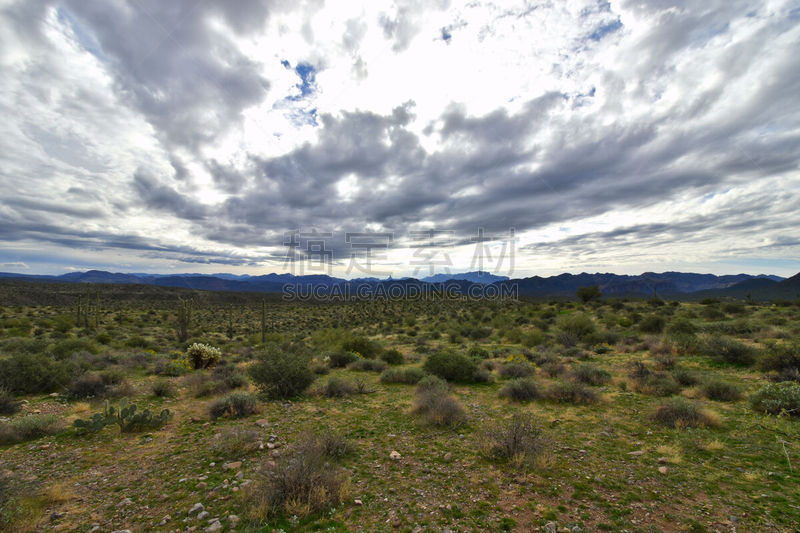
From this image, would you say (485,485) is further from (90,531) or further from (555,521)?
(90,531)

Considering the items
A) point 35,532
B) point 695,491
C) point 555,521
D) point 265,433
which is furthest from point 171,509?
point 695,491

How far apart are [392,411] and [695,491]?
20.5ft

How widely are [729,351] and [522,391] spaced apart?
927cm

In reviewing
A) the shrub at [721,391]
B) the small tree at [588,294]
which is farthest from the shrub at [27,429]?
the small tree at [588,294]

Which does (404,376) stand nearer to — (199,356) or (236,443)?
(236,443)

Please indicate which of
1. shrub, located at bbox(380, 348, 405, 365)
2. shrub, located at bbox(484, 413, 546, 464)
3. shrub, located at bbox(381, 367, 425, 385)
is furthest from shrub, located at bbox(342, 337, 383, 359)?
shrub, located at bbox(484, 413, 546, 464)

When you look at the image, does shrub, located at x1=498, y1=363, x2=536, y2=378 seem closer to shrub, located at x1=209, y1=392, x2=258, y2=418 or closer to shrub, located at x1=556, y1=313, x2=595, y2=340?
shrub, located at x1=209, y1=392, x2=258, y2=418

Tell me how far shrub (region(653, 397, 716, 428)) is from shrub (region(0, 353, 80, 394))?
55.3ft

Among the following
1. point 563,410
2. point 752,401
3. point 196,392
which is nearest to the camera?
point 752,401

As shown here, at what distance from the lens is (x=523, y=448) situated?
561cm

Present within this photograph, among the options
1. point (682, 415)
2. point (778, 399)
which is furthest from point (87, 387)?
point (778, 399)

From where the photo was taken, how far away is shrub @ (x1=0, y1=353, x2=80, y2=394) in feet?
30.5

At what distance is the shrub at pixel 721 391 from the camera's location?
855cm

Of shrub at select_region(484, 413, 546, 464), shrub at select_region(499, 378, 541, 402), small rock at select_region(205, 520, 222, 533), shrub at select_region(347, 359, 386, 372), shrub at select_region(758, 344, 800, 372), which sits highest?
shrub at select_region(758, 344, 800, 372)
